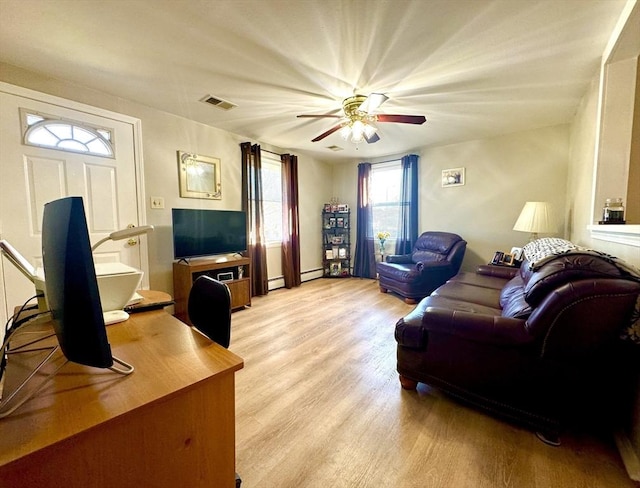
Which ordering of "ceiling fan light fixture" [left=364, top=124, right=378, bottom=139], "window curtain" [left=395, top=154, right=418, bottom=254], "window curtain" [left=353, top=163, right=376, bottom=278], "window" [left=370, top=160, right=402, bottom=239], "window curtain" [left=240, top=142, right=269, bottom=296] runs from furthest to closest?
1. "window curtain" [left=353, top=163, right=376, bottom=278]
2. "window" [left=370, top=160, right=402, bottom=239]
3. "window curtain" [left=395, top=154, right=418, bottom=254]
4. "window curtain" [left=240, top=142, right=269, bottom=296]
5. "ceiling fan light fixture" [left=364, top=124, right=378, bottom=139]

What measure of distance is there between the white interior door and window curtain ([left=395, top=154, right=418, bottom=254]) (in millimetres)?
3929

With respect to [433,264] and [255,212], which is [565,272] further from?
[255,212]

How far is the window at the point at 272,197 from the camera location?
14.6 ft

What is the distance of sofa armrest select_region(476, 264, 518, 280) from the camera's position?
10.2ft

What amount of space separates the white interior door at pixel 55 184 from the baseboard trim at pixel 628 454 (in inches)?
153

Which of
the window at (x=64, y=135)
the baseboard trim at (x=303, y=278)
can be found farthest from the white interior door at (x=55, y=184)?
the baseboard trim at (x=303, y=278)

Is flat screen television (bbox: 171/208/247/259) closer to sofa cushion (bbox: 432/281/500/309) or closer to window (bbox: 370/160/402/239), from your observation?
sofa cushion (bbox: 432/281/500/309)

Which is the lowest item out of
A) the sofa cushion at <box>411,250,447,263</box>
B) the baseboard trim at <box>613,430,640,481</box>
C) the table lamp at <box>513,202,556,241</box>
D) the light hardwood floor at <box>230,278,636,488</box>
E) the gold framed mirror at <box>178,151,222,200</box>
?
the light hardwood floor at <box>230,278,636,488</box>

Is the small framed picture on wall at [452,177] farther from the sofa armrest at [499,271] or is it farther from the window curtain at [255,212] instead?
the window curtain at [255,212]

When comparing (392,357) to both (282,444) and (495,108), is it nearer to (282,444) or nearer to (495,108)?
(282,444)

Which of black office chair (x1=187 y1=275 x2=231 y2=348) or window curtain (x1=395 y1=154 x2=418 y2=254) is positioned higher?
window curtain (x1=395 y1=154 x2=418 y2=254)

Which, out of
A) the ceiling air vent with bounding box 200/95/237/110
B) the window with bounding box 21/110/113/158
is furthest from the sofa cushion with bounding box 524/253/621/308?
the window with bounding box 21/110/113/158

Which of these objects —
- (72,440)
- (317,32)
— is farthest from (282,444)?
(317,32)

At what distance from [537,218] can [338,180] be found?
3528 millimetres
